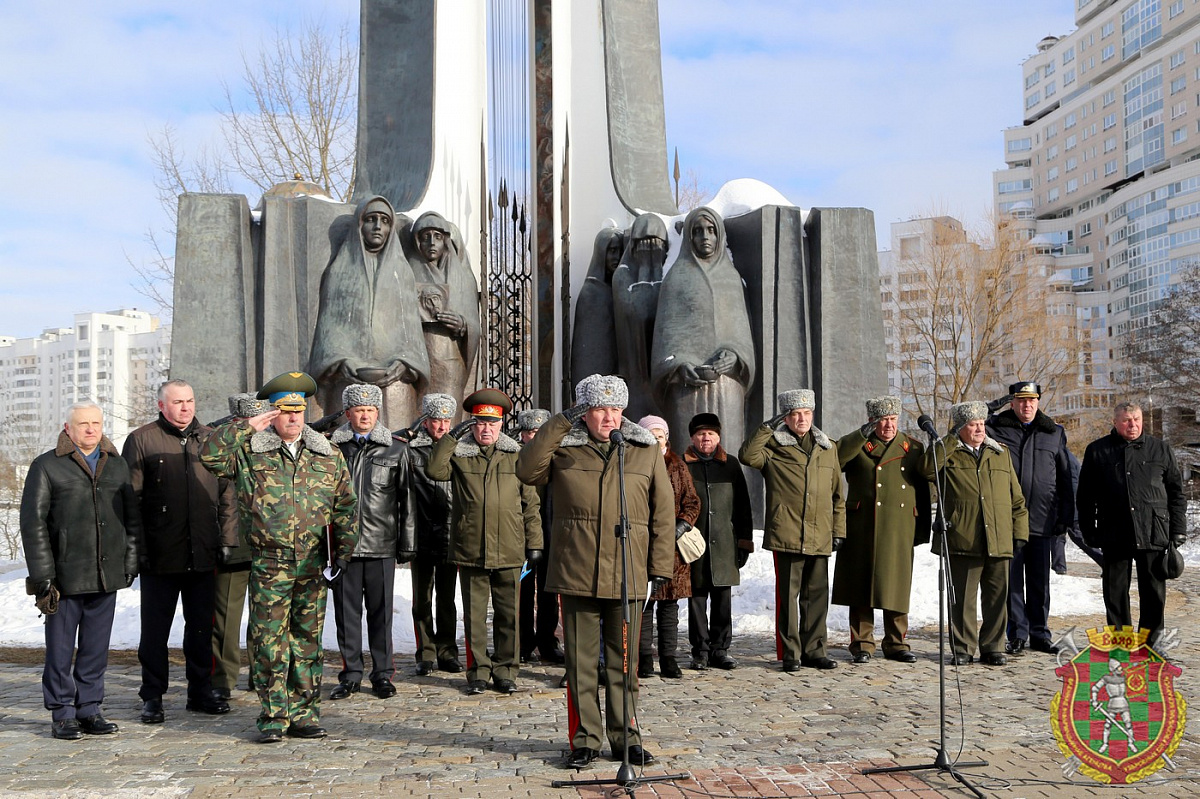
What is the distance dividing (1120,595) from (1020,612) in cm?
64

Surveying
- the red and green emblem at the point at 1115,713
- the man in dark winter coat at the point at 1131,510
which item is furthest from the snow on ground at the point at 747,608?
the red and green emblem at the point at 1115,713

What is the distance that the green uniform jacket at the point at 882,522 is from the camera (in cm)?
754

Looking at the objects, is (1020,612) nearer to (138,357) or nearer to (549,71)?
(549,71)

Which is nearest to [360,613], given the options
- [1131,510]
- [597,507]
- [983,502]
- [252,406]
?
[252,406]

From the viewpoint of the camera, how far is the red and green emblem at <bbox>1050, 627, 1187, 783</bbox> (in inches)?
177

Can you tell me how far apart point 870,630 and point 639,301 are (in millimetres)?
4820

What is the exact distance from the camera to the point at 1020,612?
7.95 metres

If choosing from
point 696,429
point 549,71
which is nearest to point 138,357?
point 549,71

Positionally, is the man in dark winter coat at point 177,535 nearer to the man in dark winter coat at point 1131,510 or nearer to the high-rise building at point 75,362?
the man in dark winter coat at point 1131,510

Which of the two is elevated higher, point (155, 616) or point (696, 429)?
point (696, 429)

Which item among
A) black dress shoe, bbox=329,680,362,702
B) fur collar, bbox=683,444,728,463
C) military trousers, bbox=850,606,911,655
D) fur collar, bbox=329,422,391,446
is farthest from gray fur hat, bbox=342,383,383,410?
military trousers, bbox=850,606,911,655

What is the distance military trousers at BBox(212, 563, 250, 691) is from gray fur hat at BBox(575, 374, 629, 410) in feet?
7.98

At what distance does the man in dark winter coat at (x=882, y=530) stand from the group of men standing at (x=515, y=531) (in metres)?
0.02

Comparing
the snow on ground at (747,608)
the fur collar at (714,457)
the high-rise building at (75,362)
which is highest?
the high-rise building at (75,362)
